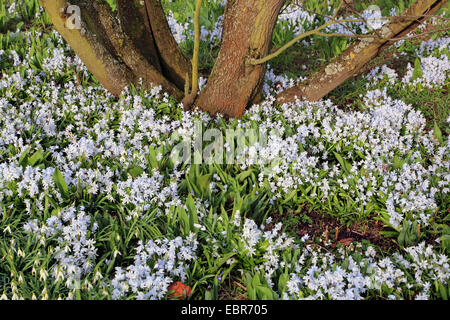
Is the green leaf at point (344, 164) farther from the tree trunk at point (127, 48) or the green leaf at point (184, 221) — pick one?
the tree trunk at point (127, 48)

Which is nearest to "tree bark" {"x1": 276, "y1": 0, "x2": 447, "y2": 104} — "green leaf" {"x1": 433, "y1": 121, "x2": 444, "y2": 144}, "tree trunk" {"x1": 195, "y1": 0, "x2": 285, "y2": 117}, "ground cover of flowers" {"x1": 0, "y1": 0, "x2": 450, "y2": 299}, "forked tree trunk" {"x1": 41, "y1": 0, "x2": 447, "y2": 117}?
"forked tree trunk" {"x1": 41, "y1": 0, "x2": 447, "y2": 117}

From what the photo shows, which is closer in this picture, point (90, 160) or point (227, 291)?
point (227, 291)

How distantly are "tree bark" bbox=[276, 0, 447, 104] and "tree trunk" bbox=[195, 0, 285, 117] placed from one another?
20.4 inches

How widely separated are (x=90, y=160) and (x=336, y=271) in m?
2.31

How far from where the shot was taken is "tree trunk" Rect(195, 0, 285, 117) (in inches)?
170

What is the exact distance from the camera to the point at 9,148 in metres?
4.06

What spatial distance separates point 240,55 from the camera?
177 inches

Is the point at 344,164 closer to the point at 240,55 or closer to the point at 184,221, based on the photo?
the point at 240,55

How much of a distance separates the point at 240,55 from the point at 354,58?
4.07ft

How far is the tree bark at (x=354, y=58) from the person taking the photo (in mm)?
4465

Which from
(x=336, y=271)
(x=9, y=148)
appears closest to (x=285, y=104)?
(x=336, y=271)

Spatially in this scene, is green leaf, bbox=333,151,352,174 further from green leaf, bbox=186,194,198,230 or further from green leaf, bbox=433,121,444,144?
green leaf, bbox=186,194,198,230

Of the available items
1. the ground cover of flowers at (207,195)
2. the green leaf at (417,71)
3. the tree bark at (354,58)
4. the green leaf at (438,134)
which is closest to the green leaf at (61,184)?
the ground cover of flowers at (207,195)

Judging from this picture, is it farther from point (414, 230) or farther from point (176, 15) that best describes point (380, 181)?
point (176, 15)
